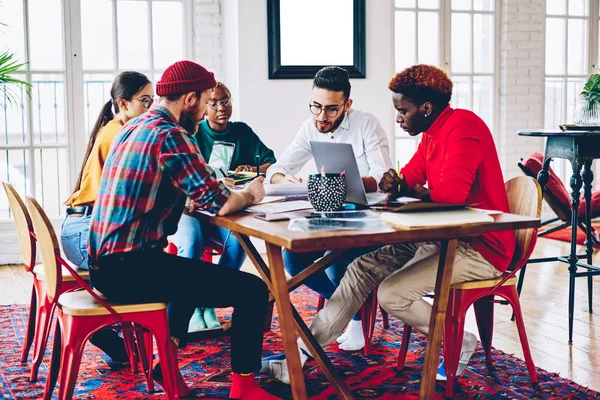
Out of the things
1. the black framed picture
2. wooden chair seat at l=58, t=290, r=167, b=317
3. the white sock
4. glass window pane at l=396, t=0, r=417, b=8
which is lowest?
the white sock

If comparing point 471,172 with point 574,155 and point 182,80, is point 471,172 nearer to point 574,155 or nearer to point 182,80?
point 182,80

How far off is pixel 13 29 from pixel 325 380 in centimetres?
380

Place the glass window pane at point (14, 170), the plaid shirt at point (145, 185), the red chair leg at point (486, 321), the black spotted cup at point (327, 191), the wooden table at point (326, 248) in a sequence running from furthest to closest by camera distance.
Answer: the glass window pane at point (14, 170), the red chair leg at point (486, 321), the black spotted cup at point (327, 191), the plaid shirt at point (145, 185), the wooden table at point (326, 248)

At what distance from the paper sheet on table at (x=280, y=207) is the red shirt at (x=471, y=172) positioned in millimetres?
453

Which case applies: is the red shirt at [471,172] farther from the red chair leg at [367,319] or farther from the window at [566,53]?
the window at [566,53]

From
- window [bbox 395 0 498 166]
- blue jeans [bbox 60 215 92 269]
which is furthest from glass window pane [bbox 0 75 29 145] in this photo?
window [bbox 395 0 498 166]

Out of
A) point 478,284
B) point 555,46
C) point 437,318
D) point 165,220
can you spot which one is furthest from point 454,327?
point 555,46

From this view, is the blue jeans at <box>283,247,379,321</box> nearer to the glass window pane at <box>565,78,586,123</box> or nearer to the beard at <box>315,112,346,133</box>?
the beard at <box>315,112,346,133</box>

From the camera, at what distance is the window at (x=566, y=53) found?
6.85m

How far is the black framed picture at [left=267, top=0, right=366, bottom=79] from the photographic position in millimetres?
5418

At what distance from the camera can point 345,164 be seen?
2.50 m

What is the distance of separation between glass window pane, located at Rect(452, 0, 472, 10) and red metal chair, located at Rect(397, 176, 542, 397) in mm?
3882

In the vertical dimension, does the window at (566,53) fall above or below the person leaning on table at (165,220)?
above

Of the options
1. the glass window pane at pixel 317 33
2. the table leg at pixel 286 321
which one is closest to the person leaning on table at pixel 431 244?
the table leg at pixel 286 321
